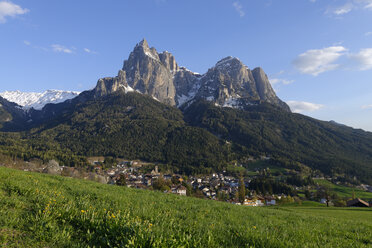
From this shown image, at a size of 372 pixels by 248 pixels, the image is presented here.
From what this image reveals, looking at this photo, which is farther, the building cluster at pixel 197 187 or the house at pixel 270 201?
the house at pixel 270 201

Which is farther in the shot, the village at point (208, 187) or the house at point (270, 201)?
the house at point (270, 201)

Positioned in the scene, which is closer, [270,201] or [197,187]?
[270,201]

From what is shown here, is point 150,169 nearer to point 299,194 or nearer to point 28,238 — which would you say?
point 299,194

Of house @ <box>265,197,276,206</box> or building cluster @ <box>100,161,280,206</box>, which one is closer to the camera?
building cluster @ <box>100,161,280,206</box>

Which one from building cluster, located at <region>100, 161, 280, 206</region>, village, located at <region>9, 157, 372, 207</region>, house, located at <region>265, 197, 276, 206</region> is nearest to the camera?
village, located at <region>9, 157, 372, 207</region>

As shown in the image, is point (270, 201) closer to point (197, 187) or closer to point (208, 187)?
point (197, 187)

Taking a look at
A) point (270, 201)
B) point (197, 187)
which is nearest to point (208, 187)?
point (197, 187)

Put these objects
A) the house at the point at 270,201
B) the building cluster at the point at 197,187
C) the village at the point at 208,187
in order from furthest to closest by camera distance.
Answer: the house at the point at 270,201
the building cluster at the point at 197,187
the village at the point at 208,187

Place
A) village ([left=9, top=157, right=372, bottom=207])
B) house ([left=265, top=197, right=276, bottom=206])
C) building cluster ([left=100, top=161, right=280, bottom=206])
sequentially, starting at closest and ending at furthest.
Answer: village ([left=9, top=157, right=372, bottom=207]) < building cluster ([left=100, top=161, right=280, bottom=206]) < house ([left=265, top=197, right=276, bottom=206])

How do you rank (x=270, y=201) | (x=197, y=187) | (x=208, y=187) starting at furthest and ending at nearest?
(x=208, y=187), (x=197, y=187), (x=270, y=201)

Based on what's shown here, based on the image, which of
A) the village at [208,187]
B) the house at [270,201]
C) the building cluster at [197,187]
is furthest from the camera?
the house at [270,201]

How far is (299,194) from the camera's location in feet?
413

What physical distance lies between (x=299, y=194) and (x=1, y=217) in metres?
151

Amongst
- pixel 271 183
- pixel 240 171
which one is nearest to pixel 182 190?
pixel 271 183
